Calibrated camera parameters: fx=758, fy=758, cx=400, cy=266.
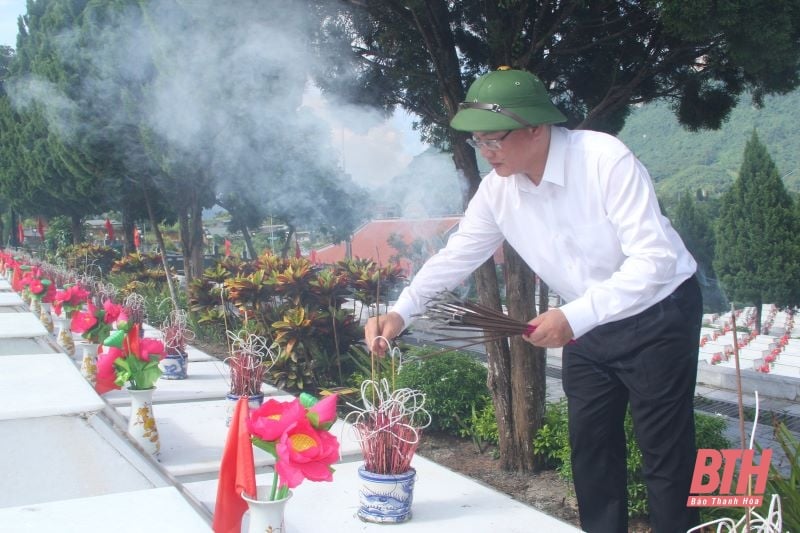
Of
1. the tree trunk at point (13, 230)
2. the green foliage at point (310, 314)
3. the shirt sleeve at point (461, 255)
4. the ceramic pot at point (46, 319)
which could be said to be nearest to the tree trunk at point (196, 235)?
the green foliage at point (310, 314)

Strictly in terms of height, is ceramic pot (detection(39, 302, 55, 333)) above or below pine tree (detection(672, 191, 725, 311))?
above

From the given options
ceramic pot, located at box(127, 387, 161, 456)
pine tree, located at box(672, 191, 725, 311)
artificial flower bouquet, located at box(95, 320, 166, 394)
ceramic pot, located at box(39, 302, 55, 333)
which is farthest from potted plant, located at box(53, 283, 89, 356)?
pine tree, located at box(672, 191, 725, 311)

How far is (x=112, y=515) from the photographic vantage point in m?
1.19

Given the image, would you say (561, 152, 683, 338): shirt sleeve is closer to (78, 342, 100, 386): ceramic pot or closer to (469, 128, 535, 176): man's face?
(469, 128, 535, 176): man's face

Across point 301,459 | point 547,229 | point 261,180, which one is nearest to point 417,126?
point 547,229

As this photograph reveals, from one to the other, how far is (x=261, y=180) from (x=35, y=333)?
629 centimetres

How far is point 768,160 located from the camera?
54.5 ft

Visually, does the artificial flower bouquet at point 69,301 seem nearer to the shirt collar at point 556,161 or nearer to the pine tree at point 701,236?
the shirt collar at point 556,161

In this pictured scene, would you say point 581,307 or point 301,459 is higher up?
point 581,307

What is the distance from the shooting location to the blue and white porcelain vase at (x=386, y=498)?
5.34 feet

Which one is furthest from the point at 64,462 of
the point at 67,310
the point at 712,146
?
the point at 712,146

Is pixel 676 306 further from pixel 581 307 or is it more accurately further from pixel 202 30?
pixel 202 30

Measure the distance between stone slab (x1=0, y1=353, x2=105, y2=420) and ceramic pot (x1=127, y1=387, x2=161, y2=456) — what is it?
20cm

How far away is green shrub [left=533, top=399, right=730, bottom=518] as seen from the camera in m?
2.91
